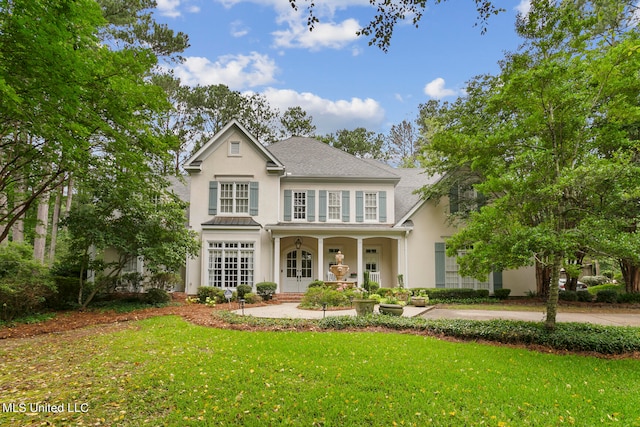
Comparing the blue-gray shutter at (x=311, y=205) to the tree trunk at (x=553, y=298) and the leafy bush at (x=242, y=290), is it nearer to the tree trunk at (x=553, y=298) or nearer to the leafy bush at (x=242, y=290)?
the leafy bush at (x=242, y=290)

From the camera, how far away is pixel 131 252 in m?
13.7

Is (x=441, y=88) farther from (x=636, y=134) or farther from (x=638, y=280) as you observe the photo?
(x=638, y=280)

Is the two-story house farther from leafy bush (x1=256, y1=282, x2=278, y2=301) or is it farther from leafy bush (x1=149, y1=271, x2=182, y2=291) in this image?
leafy bush (x1=149, y1=271, x2=182, y2=291)

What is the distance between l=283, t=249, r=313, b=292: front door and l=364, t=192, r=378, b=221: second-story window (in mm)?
3663

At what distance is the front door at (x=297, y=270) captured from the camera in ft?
62.8

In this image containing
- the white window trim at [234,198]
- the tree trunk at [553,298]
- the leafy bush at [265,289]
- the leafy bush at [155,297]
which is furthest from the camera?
the white window trim at [234,198]

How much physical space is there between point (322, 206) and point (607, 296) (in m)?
13.6

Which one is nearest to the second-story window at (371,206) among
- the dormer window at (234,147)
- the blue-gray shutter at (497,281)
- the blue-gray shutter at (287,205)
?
the blue-gray shutter at (287,205)

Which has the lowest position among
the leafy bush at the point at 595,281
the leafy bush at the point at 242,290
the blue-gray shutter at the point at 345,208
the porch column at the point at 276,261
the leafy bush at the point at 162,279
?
the leafy bush at the point at 595,281

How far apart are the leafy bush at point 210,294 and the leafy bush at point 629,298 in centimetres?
1759

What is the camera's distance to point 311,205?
1922cm

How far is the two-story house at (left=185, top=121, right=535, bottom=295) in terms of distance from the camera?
58.8 feet

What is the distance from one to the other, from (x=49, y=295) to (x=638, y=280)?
2478cm

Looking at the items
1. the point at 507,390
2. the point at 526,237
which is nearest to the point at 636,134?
the point at 526,237
